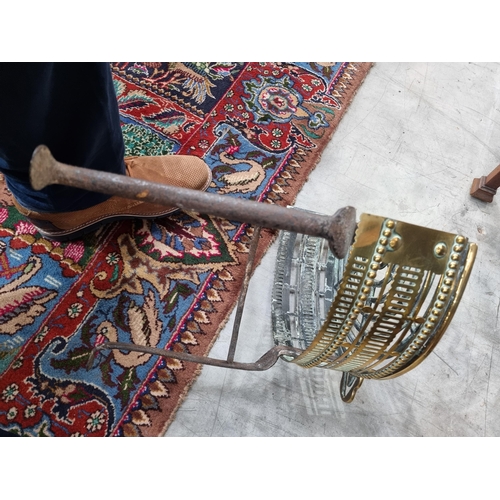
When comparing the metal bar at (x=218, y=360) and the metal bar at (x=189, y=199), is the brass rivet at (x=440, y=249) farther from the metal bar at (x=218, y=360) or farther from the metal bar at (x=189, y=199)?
the metal bar at (x=218, y=360)

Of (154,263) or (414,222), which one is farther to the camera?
(414,222)

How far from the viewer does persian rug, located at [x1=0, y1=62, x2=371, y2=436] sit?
1.10 m

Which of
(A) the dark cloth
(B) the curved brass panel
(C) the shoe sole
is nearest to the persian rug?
(C) the shoe sole

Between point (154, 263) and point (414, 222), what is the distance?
2.50 ft

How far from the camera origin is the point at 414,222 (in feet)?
4.58

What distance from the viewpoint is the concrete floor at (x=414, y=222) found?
1140 mm

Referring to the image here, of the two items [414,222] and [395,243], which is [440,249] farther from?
[414,222]

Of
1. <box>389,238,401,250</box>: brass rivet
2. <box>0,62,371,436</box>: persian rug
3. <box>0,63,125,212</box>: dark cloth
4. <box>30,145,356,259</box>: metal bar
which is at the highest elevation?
<box>30,145,356,259</box>: metal bar

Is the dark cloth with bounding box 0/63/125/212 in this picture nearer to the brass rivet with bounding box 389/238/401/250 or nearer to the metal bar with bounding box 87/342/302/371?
the metal bar with bounding box 87/342/302/371

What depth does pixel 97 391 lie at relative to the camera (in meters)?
1.10

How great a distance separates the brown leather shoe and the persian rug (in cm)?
5

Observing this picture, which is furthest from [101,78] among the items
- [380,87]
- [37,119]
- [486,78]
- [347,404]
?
[486,78]

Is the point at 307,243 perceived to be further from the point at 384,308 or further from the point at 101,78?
the point at 101,78

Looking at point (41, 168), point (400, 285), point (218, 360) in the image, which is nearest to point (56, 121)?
point (41, 168)
